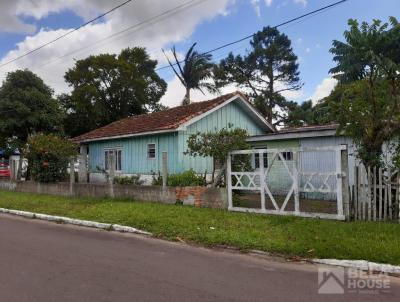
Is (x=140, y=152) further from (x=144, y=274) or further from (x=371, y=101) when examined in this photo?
(x=144, y=274)

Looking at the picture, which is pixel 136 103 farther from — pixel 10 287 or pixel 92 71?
pixel 10 287

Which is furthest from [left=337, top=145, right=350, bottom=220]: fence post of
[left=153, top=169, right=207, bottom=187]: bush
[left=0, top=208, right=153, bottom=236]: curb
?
[left=153, top=169, right=207, bottom=187]: bush

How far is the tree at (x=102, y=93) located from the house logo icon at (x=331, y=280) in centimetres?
3364

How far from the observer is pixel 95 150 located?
2380 centimetres

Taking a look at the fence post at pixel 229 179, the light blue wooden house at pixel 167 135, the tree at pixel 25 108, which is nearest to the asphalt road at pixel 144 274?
the fence post at pixel 229 179

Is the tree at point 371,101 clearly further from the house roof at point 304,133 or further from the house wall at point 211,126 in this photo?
the house wall at point 211,126

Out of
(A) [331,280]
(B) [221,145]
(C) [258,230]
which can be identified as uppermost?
(B) [221,145]

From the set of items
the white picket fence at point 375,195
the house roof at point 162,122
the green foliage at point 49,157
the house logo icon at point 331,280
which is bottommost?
the house logo icon at point 331,280

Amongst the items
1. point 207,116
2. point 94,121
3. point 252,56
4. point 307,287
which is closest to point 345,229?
point 307,287

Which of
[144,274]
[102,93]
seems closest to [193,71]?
[102,93]

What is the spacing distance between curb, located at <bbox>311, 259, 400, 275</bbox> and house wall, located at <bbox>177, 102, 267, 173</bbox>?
33.4ft

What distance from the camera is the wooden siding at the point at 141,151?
18594 mm

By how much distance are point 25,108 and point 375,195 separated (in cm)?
2105

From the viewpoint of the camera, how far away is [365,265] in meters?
6.71
